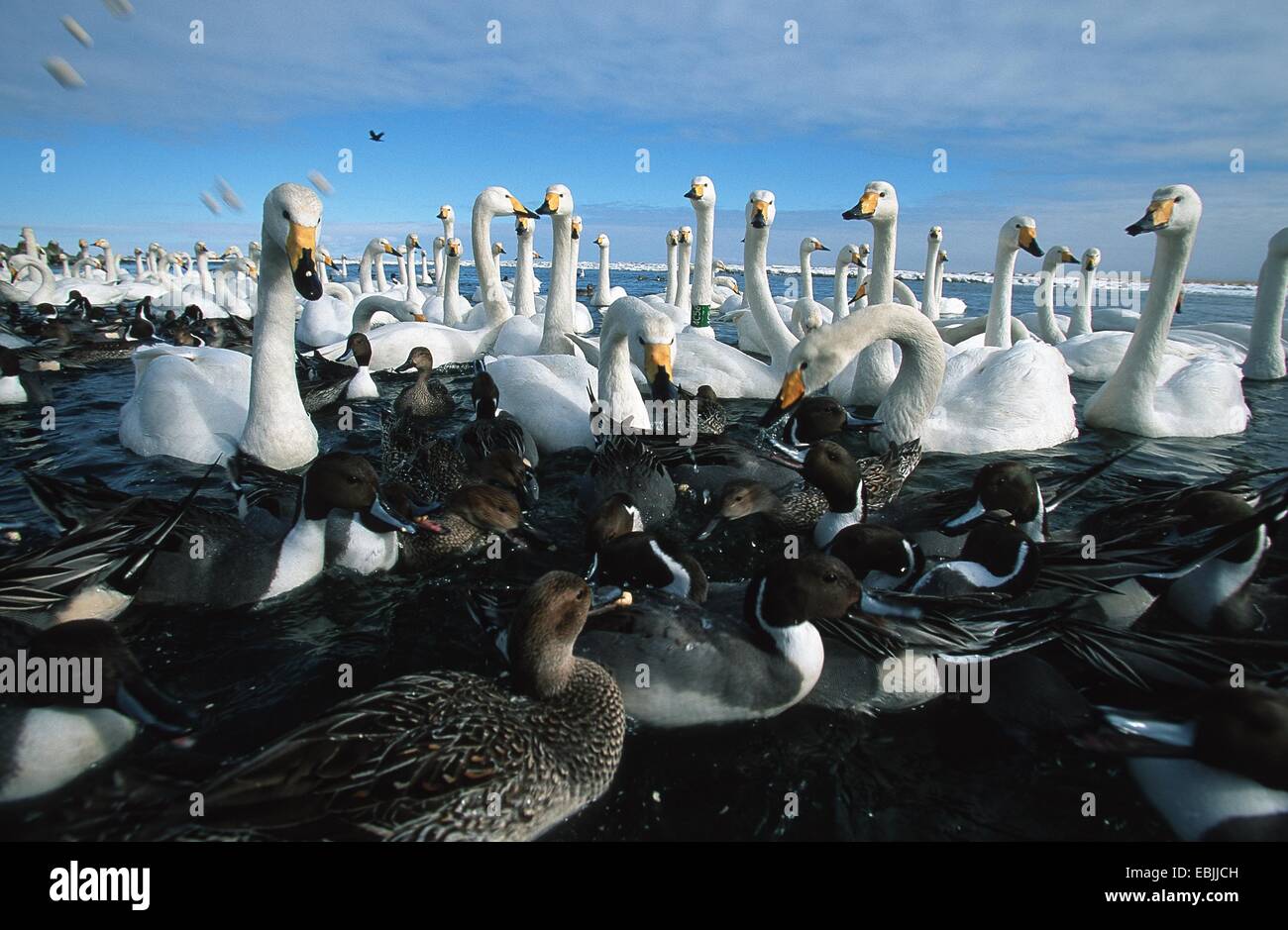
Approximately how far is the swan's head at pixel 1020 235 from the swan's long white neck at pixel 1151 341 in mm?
2751

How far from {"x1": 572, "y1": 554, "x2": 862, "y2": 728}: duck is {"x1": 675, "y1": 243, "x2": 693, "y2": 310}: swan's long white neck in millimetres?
15012

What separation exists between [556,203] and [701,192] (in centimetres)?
412

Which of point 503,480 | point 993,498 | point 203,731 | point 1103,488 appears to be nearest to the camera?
point 203,731

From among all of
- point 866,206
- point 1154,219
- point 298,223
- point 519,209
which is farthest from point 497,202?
point 1154,219

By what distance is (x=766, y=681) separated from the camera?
360 cm

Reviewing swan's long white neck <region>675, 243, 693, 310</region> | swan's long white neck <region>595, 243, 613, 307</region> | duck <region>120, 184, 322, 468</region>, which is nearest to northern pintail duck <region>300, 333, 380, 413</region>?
duck <region>120, 184, 322, 468</region>

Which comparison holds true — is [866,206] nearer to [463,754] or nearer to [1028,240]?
[1028,240]

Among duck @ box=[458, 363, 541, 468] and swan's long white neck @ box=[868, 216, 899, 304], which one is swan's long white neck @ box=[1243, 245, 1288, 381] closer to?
swan's long white neck @ box=[868, 216, 899, 304]

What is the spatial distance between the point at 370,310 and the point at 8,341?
6.09 meters

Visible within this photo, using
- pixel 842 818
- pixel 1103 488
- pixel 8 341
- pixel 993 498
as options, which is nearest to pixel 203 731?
pixel 842 818

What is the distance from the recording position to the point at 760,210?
12.2 m

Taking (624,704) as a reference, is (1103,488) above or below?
above
